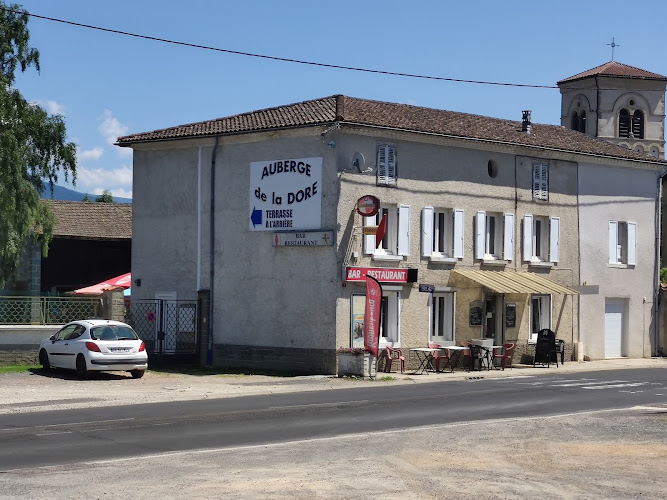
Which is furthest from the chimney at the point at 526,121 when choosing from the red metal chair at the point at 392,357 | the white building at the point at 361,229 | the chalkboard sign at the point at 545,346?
the red metal chair at the point at 392,357

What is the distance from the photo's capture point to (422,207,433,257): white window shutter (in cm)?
3419

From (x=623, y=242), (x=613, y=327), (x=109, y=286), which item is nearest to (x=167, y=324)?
(x=109, y=286)

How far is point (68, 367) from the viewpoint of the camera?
28.3 metres

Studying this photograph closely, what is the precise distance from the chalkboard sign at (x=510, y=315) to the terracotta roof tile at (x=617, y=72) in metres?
39.4

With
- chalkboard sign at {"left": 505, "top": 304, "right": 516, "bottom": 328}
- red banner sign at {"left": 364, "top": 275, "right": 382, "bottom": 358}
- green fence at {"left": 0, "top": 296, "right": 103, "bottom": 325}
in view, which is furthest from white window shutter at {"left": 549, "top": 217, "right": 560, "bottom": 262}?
green fence at {"left": 0, "top": 296, "right": 103, "bottom": 325}

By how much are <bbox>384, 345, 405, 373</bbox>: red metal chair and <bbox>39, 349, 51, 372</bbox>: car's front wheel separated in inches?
383

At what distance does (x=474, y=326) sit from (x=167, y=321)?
9.97m

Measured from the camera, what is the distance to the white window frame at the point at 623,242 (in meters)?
41.8

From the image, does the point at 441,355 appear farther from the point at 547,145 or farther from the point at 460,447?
the point at 460,447

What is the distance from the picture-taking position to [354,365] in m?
30.4

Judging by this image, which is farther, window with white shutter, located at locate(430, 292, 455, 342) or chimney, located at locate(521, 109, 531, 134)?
chimney, located at locate(521, 109, 531, 134)

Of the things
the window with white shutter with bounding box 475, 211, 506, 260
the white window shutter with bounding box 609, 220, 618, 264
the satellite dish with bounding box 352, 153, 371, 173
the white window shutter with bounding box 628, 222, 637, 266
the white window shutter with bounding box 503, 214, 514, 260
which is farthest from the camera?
the white window shutter with bounding box 628, 222, 637, 266

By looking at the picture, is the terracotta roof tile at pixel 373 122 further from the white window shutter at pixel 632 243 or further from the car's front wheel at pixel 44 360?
the car's front wheel at pixel 44 360

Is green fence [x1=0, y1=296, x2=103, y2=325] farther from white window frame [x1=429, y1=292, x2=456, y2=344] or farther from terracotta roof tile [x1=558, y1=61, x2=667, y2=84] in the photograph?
terracotta roof tile [x1=558, y1=61, x2=667, y2=84]
